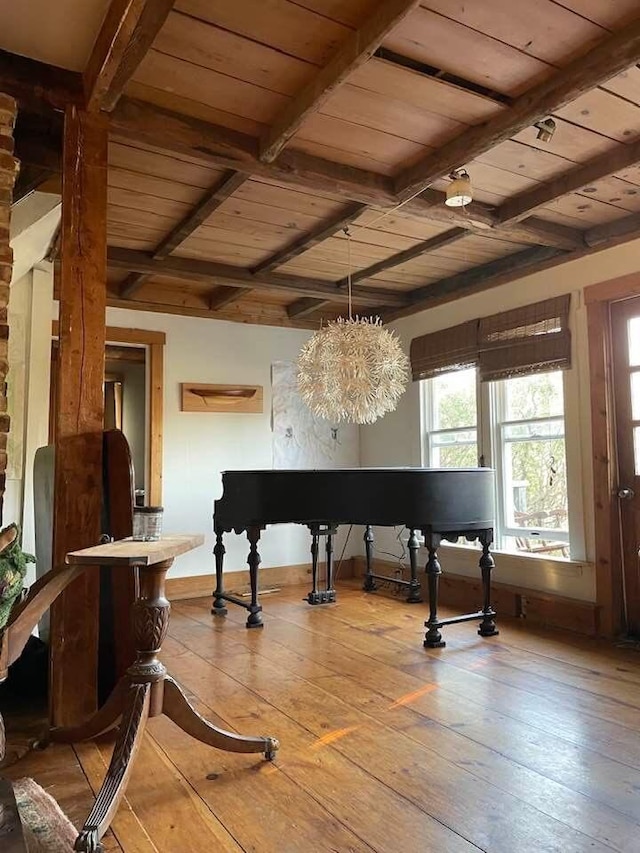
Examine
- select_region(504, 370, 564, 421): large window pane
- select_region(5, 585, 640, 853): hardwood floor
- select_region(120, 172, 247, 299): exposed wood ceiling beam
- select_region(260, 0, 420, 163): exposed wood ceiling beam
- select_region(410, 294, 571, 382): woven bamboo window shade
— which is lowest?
select_region(5, 585, 640, 853): hardwood floor

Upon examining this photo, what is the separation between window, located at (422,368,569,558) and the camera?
14.1 feet

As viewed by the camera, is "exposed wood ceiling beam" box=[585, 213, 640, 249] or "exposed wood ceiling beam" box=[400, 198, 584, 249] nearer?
"exposed wood ceiling beam" box=[400, 198, 584, 249]

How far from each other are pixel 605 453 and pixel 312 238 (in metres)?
2.29

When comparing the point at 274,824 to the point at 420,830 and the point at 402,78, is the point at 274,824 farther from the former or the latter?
the point at 402,78

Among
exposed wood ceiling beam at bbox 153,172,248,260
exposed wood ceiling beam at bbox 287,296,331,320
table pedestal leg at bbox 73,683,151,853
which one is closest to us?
table pedestal leg at bbox 73,683,151,853

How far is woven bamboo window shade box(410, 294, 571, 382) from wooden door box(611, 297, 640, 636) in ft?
1.12

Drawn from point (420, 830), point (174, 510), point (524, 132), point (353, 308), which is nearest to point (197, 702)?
point (420, 830)

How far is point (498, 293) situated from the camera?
472 cm

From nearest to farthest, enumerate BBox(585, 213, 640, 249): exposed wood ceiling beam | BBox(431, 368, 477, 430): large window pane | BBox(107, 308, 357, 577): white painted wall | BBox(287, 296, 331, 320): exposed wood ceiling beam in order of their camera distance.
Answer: BBox(585, 213, 640, 249): exposed wood ceiling beam, BBox(431, 368, 477, 430): large window pane, BBox(107, 308, 357, 577): white painted wall, BBox(287, 296, 331, 320): exposed wood ceiling beam

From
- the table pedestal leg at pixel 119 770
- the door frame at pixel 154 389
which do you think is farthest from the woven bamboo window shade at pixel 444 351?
the table pedestal leg at pixel 119 770

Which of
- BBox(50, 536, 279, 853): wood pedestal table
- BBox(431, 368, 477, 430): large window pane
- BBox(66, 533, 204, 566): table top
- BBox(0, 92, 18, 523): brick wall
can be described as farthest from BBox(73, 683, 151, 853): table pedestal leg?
BBox(431, 368, 477, 430): large window pane

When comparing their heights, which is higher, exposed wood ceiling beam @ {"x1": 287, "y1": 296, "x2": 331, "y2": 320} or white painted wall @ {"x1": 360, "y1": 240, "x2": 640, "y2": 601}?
exposed wood ceiling beam @ {"x1": 287, "y1": 296, "x2": 331, "y2": 320}

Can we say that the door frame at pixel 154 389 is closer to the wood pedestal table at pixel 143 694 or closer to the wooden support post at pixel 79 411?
the wooden support post at pixel 79 411

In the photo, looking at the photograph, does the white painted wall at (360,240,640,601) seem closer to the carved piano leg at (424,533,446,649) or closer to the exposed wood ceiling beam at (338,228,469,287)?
the exposed wood ceiling beam at (338,228,469,287)
